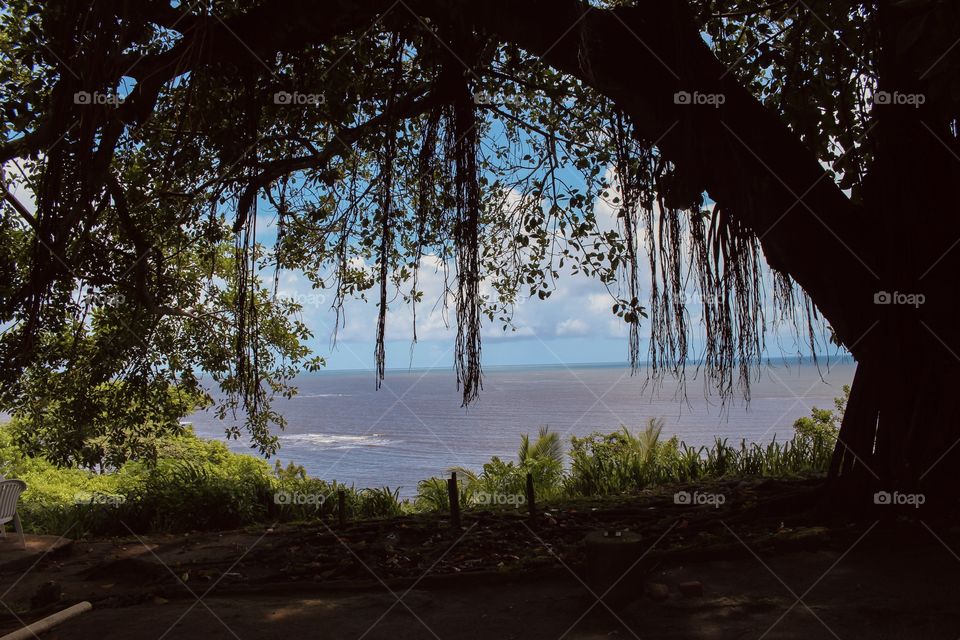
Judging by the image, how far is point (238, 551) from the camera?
5195 millimetres

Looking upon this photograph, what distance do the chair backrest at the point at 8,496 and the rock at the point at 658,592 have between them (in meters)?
4.94

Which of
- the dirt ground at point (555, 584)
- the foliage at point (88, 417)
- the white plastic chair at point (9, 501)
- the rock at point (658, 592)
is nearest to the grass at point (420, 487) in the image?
the foliage at point (88, 417)

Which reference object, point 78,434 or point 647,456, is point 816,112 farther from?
point 78,434

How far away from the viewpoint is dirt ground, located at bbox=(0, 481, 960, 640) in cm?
296

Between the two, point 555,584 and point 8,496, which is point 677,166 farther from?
point 8,496

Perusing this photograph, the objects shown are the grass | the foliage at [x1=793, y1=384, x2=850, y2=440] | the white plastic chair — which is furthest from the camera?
the foliage at [x1=793, y1=384, x2=850, y2=440]

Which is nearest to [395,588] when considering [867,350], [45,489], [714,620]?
[714,620]

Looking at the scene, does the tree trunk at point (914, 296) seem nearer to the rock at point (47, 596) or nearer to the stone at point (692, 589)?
the stone at point (692, 589)

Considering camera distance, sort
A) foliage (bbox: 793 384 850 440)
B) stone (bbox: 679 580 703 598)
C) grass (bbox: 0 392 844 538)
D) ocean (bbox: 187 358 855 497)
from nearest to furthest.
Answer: stone (bbox: 679 580 703 598)
grass (bbox: 0 392 844 538)
foliage (bbox: 793 384 850 440)
ocean (bbox: 187 358 855 497)

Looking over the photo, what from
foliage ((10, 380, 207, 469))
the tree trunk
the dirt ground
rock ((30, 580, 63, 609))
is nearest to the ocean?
foliage ((10, 380, 207, 469))

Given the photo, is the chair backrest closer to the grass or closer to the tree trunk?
the grass

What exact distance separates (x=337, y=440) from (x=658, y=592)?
31.1m

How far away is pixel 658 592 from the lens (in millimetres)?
3195

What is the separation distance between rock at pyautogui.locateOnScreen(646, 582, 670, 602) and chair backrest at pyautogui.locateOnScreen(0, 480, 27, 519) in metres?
4.94
